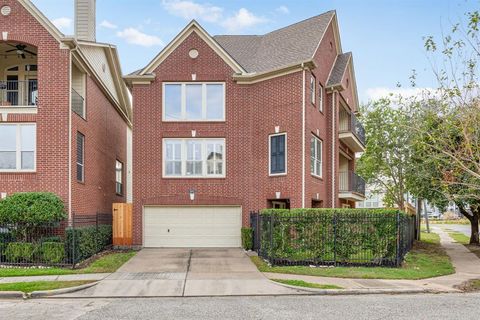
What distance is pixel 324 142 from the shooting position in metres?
23.1

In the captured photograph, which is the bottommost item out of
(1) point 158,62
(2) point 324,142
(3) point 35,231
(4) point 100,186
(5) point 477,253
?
(5) point 477,253

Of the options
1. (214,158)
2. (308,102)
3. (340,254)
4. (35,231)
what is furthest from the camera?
(214,158)

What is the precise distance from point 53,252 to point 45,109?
216 inches

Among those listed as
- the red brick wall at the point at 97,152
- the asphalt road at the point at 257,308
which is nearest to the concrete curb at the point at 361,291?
the asphalt road at the point at 257,308

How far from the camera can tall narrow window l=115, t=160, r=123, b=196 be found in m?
27.5

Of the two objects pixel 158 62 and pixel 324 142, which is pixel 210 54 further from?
pixel 324 142

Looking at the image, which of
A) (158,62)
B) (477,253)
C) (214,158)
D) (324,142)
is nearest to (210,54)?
(158,62)

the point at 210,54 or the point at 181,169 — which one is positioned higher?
the point at 210,54

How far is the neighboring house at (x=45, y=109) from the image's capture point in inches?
712

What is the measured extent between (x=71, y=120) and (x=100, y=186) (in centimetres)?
544

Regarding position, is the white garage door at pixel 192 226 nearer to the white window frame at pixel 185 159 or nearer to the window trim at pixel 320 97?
the white window frame at pixel 185 159

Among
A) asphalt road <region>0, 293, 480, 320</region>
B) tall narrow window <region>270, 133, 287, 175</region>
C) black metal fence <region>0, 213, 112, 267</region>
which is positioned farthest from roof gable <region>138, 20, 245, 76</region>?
asphalt road <region>0, 293, 480, 320</region>

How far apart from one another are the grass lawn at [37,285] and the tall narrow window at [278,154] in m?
10.2

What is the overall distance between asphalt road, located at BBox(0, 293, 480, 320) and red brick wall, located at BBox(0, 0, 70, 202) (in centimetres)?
732
